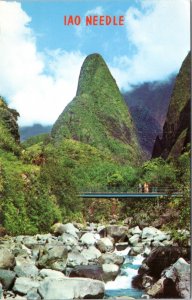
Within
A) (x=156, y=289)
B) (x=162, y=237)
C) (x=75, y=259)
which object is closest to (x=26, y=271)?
(x=75, y=259)

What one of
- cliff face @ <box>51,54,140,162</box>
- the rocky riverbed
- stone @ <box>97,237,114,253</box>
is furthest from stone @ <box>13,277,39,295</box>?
cliff face @ <box>51,54,140,162</box>

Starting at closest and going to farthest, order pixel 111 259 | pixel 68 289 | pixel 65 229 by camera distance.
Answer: pixel 68 289, pixel 65 229, pixel 111 259

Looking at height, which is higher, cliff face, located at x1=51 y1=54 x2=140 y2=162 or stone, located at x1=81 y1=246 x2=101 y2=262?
cliff face, located at x1=51 y1=54 x2=140 y2=162

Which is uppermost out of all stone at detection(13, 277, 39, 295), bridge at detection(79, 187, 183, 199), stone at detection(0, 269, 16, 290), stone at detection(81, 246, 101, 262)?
bridge at detection(79, 187, 183, 199)

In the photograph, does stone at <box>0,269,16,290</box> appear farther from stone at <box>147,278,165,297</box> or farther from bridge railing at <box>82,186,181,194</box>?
stone at <box>147,278,165,297</box>

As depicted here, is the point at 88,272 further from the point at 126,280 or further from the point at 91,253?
the point at 126,280

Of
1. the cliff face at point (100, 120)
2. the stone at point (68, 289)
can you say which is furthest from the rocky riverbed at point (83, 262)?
the cliff face at point (100, 120)

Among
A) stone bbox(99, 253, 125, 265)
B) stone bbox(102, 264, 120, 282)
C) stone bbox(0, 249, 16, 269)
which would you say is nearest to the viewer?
stone bbox(0, 249, 16, 269)
